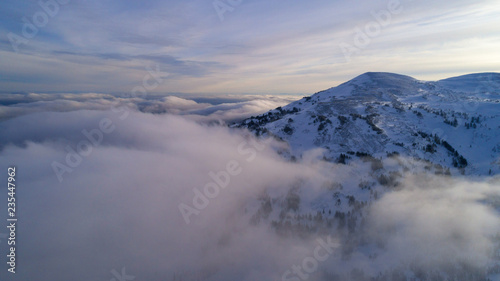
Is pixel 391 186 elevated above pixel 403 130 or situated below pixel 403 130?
below

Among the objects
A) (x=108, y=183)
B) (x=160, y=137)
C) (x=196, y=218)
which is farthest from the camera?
(x=160, y=137)

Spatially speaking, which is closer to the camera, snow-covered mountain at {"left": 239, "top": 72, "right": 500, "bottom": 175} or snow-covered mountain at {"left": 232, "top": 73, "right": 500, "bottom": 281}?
snow-covered mountain at {"left": 232, "top": 73, "right": 500, "bottom": 281}

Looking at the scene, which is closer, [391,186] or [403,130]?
[391,186]

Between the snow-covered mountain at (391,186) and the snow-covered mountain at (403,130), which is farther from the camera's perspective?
the snow-covered mountain at (403,130)

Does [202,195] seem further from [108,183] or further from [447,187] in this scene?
[447,187]

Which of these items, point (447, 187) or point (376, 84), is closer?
point (447, 187)

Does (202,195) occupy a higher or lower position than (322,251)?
higher

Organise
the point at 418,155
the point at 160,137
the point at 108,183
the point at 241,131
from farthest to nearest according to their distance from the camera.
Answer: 1. the point at 160,137
2. the point at 241,131
3. the point at 418,155
4. the point at 108,183

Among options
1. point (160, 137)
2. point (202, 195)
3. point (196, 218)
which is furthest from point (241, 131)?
point (196, 218)
